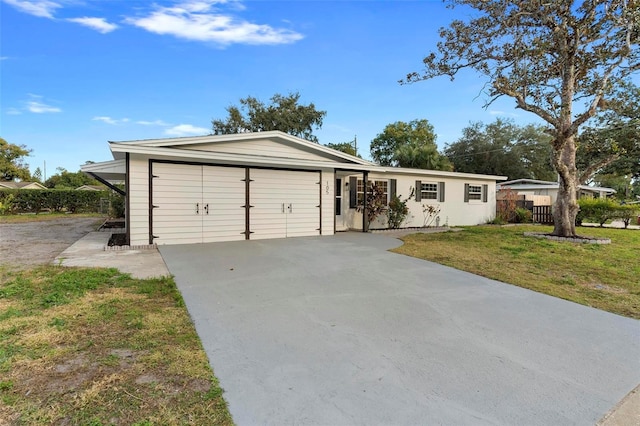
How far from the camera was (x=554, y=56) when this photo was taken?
10438 millimetres

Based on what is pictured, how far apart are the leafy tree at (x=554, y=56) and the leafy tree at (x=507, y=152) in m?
22.6

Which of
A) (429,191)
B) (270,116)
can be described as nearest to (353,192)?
(429,191)

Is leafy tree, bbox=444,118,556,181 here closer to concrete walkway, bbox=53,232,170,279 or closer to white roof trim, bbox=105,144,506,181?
white roof trim, bbox=105,144,506,181

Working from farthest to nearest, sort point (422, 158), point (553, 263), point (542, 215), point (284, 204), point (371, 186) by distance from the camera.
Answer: point (422, 158) → point (542, 215) → point (371, 186) → point (284, 204) → point (553, 263)

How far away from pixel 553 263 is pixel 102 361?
310 inches

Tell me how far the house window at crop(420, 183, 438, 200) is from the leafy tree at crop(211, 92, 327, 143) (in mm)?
17501

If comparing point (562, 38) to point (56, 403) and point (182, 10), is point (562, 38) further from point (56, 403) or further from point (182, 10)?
point (56, 403)

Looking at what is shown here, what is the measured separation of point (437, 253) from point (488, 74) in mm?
6604

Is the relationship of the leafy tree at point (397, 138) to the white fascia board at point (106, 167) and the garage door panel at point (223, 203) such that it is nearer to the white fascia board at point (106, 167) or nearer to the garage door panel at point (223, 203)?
the garage door panel at point (223, 203)

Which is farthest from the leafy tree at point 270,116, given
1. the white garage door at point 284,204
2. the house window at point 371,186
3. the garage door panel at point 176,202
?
A: the garage door panel at point 176,202

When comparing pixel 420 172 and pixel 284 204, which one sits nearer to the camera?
pixel 284 204

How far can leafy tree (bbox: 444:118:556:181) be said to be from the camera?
31.5m

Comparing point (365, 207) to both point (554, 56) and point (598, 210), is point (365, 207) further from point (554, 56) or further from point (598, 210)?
point (598, 210)

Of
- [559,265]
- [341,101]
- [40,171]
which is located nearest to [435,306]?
[559,265]
